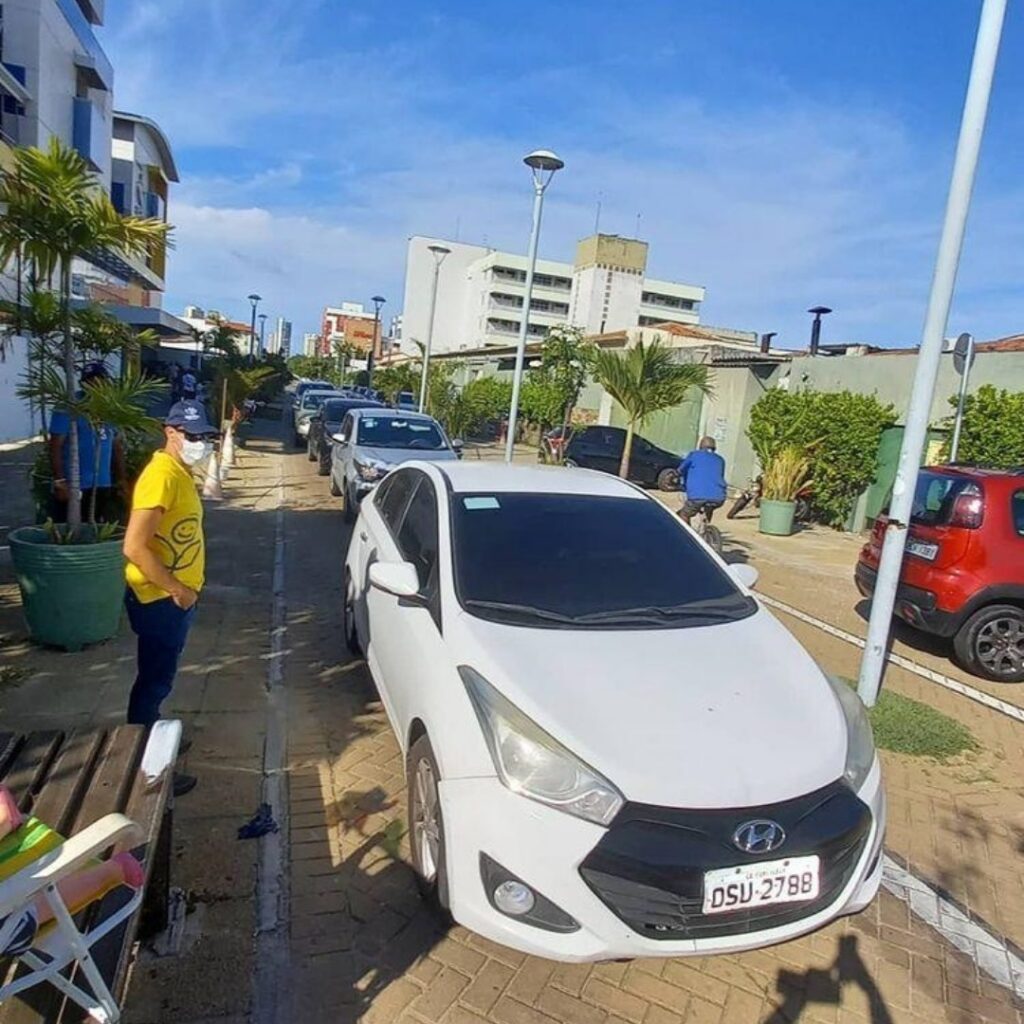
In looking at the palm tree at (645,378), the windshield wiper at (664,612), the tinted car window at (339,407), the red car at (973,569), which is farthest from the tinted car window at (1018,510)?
the tinted car window at (339,407)

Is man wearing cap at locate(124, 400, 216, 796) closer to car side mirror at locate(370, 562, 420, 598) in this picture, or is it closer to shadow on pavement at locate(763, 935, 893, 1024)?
car side mirror at locate(370, 562, 420, 598)

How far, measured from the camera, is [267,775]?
3818 millimetres

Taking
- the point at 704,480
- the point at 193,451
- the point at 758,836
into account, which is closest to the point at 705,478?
the point at 704,480

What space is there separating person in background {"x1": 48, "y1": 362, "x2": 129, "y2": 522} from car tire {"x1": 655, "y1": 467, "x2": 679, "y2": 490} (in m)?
14.3

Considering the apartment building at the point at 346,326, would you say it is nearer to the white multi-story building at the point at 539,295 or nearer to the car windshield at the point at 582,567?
the white multi-story building at the point at 539,295

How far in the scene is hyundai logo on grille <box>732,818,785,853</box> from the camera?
2354 millimetres

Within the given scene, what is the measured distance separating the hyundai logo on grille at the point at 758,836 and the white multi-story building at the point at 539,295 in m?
69.4

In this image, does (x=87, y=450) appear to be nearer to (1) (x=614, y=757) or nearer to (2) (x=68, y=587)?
(2) (x=68, y=587)

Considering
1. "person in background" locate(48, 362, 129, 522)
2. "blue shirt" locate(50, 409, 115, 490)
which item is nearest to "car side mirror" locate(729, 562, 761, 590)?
"person in background" locate(48, 362, 129, 522)

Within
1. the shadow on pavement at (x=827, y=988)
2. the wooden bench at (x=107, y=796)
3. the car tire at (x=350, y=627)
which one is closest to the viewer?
the wooden bench at (x=107, y=796)

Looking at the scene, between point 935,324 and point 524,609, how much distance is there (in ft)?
11.1

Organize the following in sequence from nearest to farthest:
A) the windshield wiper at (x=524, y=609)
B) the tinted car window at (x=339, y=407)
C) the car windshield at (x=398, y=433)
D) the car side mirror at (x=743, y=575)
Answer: the windshield wiper at (x=524, y=609) < the car side mirror at (x=743, y=575) < the car windshield at (x=398, y=433) < the tinted car window at (x=339, y=407)

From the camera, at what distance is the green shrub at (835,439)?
13875 millimetres

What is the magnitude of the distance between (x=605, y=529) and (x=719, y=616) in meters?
0.75
